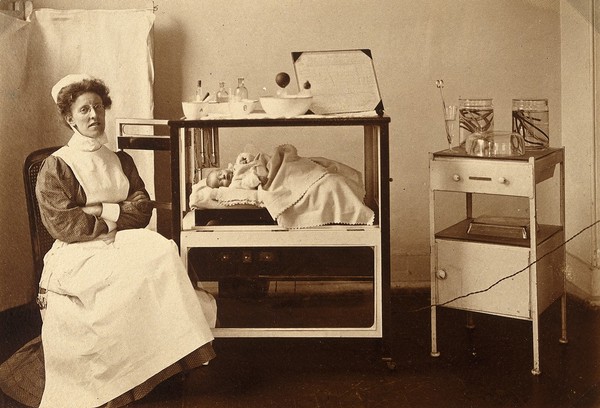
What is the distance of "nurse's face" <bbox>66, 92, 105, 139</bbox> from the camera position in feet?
9.34

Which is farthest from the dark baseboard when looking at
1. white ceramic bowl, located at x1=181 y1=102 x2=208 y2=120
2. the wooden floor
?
white ceramic bowl, located at x1=181 y1=102 x2=208 y2=120

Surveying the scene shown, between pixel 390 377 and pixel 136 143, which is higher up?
pixel 136 143

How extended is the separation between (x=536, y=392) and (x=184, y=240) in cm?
135

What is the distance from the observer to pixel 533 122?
3.17m

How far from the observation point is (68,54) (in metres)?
Result: 3.30

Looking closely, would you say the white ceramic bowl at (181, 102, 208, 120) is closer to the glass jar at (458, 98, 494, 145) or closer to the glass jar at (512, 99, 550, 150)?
the glass jar at (458, 98, 494, 145)

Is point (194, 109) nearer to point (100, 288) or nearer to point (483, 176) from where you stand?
point (100, 288)

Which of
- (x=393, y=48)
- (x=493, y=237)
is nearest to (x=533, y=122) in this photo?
(x=493, y=237)

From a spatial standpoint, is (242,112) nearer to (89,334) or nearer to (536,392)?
(89,334)

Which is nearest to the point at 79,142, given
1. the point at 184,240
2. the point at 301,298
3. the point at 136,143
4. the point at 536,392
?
the point at 136,143

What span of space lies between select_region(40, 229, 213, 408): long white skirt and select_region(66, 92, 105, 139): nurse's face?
0.39 metres

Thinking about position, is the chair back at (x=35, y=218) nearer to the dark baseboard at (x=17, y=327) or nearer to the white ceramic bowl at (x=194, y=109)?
the dark baseboard at (x=17, y=327)

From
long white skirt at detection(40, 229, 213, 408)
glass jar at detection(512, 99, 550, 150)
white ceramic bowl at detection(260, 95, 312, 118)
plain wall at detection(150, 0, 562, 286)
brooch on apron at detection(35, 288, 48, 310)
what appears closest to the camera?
long white skirt at detection(40, 229, 213, 408)

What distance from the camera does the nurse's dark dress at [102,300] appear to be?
2.74m
